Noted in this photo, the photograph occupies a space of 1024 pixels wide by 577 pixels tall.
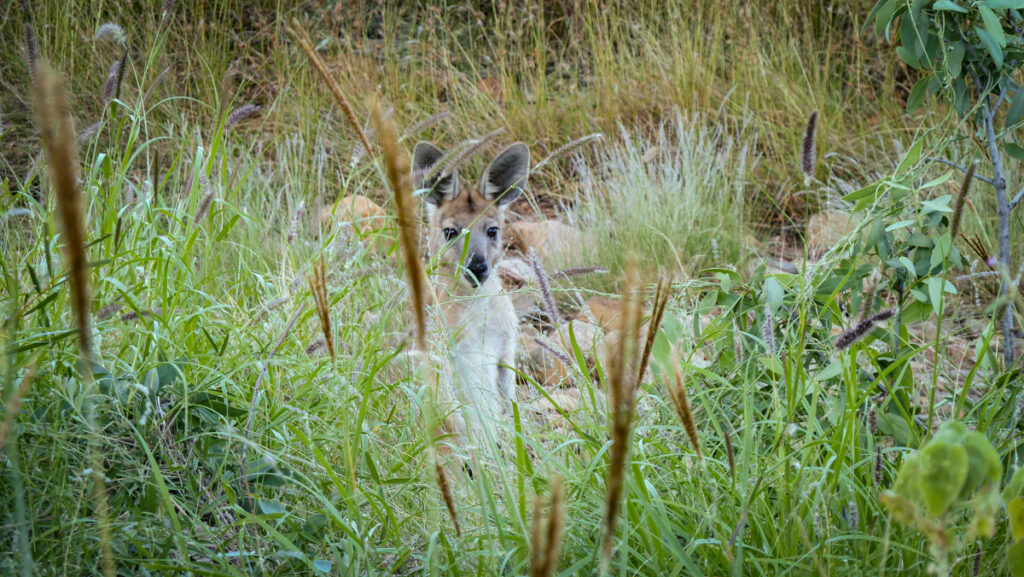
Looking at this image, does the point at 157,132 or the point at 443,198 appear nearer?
the point at 443,198

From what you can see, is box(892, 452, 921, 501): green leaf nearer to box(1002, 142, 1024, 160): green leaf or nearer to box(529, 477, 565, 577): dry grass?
box(529, 477, 565, 577): dry grass

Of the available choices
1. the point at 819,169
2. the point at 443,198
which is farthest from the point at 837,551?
the point at 819,169

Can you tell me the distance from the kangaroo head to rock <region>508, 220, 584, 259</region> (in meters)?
0.67

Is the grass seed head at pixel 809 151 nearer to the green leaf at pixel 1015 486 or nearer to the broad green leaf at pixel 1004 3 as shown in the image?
the broad green leaf at pixel 1004 3

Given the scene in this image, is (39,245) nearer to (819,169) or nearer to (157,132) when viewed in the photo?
(157,132)

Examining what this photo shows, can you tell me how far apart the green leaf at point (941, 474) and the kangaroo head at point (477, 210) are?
329 cm

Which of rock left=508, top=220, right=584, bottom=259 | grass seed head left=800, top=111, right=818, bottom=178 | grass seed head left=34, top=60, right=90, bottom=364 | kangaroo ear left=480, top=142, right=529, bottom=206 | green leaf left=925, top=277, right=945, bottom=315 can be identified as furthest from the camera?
rock left=508, top=220, right=584, bottom=259

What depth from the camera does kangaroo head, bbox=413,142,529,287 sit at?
4266 millimetres

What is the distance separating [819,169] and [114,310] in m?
5.45

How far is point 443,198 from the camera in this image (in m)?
4.76

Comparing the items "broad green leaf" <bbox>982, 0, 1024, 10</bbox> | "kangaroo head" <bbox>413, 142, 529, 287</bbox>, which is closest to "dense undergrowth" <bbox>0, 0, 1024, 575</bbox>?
"broad green leaf" <bbox>982, 0, 1024, 10</bbox>

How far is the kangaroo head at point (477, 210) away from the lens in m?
4.27

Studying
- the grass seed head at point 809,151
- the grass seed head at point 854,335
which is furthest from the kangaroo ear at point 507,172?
the grass seed head at point 854,335

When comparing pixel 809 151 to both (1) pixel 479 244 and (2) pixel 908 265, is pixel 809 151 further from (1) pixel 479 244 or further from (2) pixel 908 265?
(1) pixel 479 244
